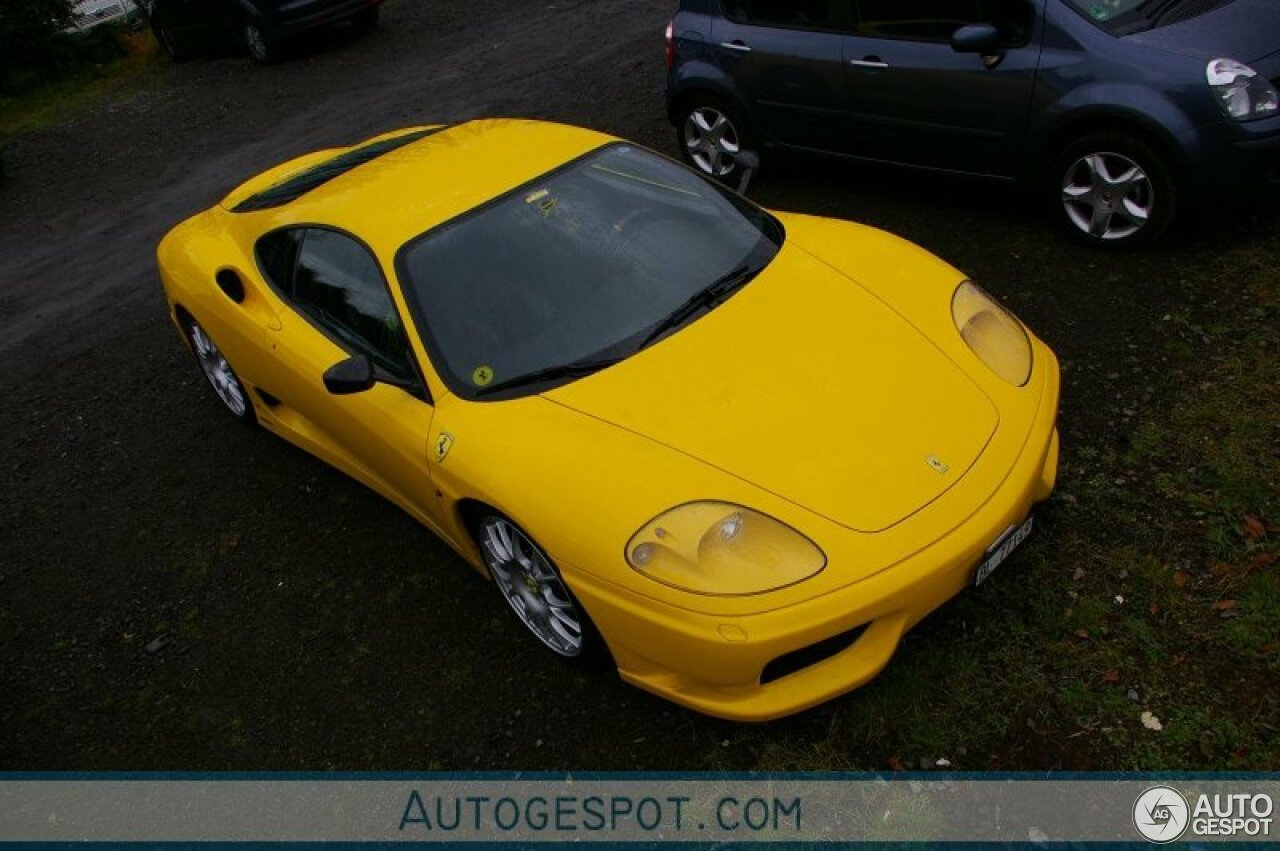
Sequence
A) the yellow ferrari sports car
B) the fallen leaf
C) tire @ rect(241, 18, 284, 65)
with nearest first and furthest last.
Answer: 1. the yellow ferrari sports car
2. the fallen leaf
3. tire @ rect(241, 18, 284, 65)

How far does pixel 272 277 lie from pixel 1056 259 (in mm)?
3917

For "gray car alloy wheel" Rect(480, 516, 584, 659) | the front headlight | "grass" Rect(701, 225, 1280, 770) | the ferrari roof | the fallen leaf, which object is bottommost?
"grass" Rect(701, 225, 1280, 770)

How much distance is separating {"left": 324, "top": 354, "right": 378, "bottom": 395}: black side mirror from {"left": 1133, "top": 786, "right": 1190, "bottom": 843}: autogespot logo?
273cm

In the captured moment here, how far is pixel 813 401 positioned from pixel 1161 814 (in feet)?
4.98

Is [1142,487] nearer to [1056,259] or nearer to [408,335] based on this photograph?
[1056,259]

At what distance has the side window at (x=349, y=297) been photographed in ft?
12.2

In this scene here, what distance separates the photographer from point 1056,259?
5.29m

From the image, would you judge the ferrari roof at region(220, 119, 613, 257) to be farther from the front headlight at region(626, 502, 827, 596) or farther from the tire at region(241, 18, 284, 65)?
the tire at region(241, 18, 284, 65)

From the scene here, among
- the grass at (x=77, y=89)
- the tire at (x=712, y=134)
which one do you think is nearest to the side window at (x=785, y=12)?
the tire at (x=712, y=134)

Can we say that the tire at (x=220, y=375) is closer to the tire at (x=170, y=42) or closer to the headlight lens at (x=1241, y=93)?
the headlight lens at (x=1241, y=93)

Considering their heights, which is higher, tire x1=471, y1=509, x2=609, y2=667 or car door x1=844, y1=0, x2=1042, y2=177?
car door x1=844, y1=0, x2=1042, y2=177

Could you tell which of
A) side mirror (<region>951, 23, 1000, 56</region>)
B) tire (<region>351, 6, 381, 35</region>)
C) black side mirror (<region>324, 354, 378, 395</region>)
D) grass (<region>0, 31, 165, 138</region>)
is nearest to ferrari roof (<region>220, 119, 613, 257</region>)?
black side mirror (<region>324, 354, 378, 395</region>)

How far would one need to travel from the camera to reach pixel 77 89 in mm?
14148

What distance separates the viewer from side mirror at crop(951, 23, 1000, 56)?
16.5 ft
